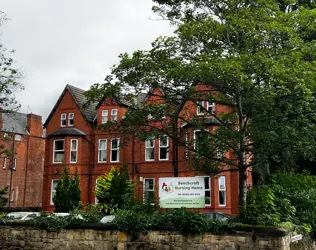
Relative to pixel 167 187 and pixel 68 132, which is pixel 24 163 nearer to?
pixel 68 132

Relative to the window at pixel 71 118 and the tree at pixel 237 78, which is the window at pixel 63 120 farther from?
the tree at pixel 237 78

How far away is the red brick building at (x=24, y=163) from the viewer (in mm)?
47188

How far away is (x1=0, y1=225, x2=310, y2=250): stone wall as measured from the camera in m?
11.5

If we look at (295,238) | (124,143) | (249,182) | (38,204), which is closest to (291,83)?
(295,238)

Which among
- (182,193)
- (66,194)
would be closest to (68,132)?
(66,194)

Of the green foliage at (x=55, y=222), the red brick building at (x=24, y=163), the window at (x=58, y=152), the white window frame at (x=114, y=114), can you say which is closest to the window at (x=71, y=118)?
the window at (x=58, y=152)

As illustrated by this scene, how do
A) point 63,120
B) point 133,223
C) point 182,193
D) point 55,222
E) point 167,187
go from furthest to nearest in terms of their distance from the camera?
point 63,120, point 55,222, point 167,187, point 182,193, point 133,223

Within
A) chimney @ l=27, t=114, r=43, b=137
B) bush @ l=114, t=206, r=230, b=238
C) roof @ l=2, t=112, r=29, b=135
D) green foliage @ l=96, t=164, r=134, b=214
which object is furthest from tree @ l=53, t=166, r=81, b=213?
chimney @ l=27, t=114, r=43, b=137

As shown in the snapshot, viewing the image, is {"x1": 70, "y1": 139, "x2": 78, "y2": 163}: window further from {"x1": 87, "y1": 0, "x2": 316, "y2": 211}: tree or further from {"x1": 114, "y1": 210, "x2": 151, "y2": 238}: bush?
{"x1": 114, "y1": 210, "x2": 151, "y2": 238}: bush

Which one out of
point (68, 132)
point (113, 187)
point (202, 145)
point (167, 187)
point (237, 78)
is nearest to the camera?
point (237, 78)

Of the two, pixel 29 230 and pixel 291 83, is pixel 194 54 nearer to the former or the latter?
pixel 291 83

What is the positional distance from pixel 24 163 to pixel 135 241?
39.8 m

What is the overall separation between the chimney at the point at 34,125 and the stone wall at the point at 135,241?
37.3 meters

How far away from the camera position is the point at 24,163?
162 feet
